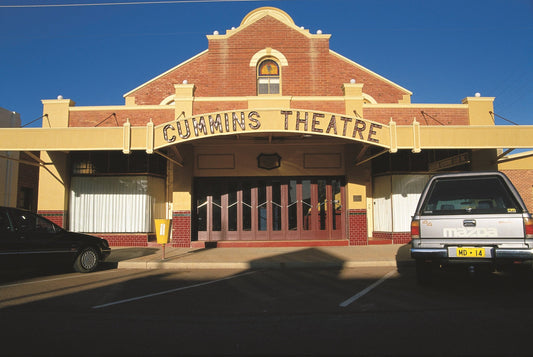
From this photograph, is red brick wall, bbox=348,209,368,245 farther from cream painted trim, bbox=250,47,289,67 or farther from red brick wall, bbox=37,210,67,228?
red brick wall, bbox=37,210,67,228

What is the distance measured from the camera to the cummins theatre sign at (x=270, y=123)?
36.5 ft

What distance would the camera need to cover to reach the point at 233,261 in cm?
1031

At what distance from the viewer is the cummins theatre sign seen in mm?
11125

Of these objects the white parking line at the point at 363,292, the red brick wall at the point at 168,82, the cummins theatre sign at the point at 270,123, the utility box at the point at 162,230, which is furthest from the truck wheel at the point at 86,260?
the red brick wall at the point at 168,82

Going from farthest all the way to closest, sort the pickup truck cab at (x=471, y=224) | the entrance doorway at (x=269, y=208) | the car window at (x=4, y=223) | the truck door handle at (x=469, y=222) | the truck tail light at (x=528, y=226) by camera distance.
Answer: the entrance doorway at (x=269, y=208) → the car window at (x=4, y=223) → the truck door handle at (x=469, y=222) → the pickup truck cab at (x=471, y=224) → the truck tail light at (x=528, y=226)

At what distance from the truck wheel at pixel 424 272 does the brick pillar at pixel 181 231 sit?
863 centimetres

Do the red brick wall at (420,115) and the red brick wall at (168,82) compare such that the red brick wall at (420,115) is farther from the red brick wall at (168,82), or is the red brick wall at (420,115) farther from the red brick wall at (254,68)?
the red brick wall at (168,82)

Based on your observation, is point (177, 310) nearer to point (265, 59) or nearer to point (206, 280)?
point (206, 280)

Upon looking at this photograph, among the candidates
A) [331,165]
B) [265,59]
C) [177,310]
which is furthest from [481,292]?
[265,59]

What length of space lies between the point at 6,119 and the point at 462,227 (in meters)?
18.7

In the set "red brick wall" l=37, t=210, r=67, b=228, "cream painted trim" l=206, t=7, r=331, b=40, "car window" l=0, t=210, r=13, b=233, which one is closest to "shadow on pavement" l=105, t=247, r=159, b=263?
"red brick wall" l=37, t=210, r=67, b=228

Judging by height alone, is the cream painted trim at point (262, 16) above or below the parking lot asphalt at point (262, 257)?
above

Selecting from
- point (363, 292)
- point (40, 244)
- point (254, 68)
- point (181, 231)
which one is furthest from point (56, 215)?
point (363, 292)

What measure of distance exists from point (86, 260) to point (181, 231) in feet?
14.6
